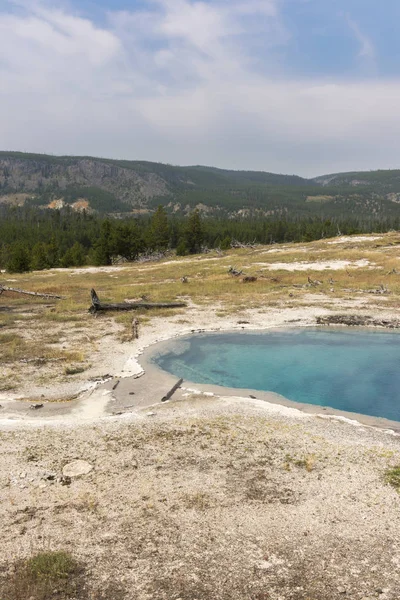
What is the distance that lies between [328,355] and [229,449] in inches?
562

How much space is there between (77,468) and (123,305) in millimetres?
22977

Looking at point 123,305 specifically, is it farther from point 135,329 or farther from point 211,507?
point 211,507

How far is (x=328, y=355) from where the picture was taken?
79.2ft

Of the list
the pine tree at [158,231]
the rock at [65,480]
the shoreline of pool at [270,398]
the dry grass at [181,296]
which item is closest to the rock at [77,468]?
the rock at [65,480]

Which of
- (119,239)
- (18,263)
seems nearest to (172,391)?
(18,263)

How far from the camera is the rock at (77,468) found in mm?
10352

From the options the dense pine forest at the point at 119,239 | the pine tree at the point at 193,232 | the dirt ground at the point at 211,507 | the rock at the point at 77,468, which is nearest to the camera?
the dirt ground at the point at 211,507

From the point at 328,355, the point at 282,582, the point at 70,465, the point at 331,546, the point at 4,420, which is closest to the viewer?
the point at 282,582

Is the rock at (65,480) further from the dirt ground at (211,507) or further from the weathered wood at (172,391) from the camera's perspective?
the weathered wood at (172,391)

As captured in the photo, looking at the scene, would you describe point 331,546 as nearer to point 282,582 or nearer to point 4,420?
point 282,582

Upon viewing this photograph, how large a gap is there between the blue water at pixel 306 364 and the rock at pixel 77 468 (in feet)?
28.8

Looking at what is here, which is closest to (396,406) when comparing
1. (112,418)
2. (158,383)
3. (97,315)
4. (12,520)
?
(158,383)

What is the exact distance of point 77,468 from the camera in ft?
34.8

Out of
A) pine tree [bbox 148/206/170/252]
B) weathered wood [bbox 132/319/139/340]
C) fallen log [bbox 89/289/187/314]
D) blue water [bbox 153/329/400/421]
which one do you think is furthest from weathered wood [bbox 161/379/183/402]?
pine tree [bbox 148/206/170/252]
